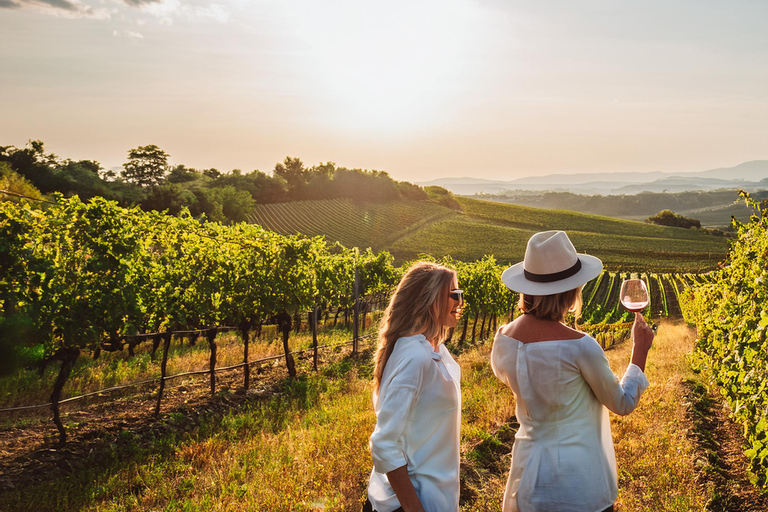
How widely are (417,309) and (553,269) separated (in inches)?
28.1

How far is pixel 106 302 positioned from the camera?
300 inches

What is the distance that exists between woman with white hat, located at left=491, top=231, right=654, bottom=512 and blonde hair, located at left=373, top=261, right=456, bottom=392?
39 cm

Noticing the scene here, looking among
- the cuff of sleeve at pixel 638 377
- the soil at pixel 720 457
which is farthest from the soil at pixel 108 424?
the soil at pixel 720 457

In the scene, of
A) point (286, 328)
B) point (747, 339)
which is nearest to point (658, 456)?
point (747, 339)

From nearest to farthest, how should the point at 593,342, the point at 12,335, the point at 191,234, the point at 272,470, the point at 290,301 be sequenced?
the point at 593,342 → the point at 12,335 → the point at 272,470 → the point at 191,234 → the point at 290,301

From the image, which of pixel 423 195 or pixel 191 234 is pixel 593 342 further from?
pixel 423 195

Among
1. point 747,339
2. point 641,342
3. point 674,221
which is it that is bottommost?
point 674,221

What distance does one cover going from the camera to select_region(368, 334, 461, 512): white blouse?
6.51 ft

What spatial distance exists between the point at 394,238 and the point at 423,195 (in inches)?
1158

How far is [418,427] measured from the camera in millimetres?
2082

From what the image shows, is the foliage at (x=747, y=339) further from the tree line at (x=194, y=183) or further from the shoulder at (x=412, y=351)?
the tree line at (x=194, y=183)

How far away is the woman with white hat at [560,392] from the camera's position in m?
2.22

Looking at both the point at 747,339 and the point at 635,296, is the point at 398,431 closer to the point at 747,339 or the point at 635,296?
the point at 635,296

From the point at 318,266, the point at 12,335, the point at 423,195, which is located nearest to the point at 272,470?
the point at 12,335
